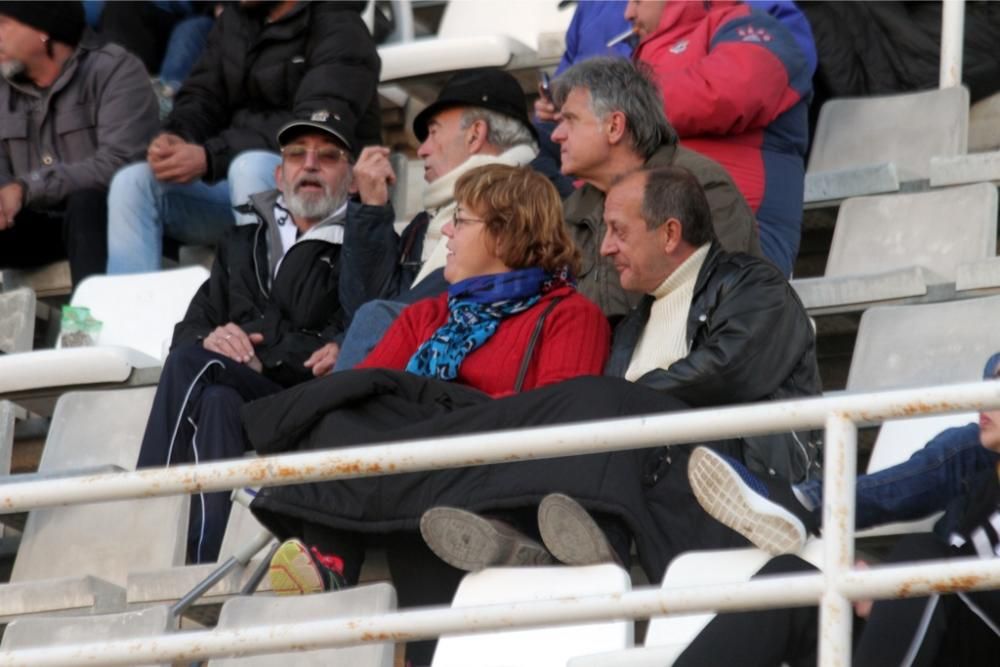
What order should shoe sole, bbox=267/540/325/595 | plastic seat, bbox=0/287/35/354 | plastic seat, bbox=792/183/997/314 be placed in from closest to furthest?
1. shoe sole, bbox=267/540/325/595
2. plastic seat, bbox=792/183/997/314
3. plastic seat, bbox=0/287/35/354

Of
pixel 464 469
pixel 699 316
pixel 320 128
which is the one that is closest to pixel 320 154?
pixel 320 128

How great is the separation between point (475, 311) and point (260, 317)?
1013mm

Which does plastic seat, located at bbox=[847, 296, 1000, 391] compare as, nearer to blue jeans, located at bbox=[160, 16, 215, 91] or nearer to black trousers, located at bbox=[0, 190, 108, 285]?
black trousers, located at bbox=[0, 190, 108, 285]

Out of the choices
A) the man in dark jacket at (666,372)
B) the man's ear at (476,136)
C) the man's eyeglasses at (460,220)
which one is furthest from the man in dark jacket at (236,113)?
the man in dark jacket at (666,372)

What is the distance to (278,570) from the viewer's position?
4309mm

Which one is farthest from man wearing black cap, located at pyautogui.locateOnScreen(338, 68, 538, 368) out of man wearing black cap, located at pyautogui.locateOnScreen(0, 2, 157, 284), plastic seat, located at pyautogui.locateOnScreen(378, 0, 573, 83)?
man wearing black cap, located at pyautogui.locateOnScreen(0, 2, 157, 284)

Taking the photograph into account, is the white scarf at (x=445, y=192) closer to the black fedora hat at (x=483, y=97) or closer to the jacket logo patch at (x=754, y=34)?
the black fedora hat at (x=483, y=97)

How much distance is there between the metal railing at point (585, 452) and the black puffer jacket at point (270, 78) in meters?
3.31

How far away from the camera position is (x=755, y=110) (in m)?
5.74

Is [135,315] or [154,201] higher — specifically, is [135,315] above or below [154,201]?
below

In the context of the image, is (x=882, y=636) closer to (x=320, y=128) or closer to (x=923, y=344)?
(x=923, y=344)

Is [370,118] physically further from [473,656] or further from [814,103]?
[473,656]

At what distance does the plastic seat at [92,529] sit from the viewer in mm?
4848

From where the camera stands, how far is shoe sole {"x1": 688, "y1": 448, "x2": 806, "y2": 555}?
12.8 feet
